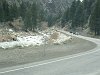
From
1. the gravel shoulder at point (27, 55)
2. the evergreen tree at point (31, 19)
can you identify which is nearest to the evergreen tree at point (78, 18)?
the evergreen tree at point (31, 19)

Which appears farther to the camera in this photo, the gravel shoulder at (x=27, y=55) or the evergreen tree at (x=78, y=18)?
the evergreen tree at (x=78, y=18)

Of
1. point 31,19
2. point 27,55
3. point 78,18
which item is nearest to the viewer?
point 27,55

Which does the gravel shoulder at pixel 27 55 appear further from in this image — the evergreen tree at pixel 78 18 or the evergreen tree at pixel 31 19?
the evergreen tree at pixel 31 19

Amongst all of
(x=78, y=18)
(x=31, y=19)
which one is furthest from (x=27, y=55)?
(x=31, y=19)

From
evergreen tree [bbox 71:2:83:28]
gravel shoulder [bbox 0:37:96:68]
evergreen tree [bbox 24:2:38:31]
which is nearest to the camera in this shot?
gravel shoulder [bbox 0:37:96:68]

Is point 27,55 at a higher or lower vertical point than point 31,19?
lower

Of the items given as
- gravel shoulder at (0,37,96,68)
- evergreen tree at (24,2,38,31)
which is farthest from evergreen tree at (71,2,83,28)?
gravel shoulder at (0,37,96,68)

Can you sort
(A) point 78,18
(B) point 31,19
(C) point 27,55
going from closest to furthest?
(C) point 27,55
(A) point 78,18
(B) point 31,19

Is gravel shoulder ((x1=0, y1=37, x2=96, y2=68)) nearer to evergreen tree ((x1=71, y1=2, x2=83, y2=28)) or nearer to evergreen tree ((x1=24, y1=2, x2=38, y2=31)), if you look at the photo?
evergreen tree ((x1=71, y1=2, x2=83, y2=28))

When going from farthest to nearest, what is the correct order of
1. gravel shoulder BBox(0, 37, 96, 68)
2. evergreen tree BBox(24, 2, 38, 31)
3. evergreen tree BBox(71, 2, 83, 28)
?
evergreen tree BBox(24, 2, 38, 31) < evergreen tree BBox(71, 2, 83, 28) < gravel shoulder BBox(0, 37, 96, 68)

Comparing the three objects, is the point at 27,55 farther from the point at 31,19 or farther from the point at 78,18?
the point at 31,19

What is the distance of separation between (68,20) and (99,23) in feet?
214

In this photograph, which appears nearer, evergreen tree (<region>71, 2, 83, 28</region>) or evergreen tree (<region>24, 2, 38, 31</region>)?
evergreen tree (<region>71, 2, 83, 28</region>)

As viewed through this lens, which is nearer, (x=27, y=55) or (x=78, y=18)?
(x=27, y=55)
